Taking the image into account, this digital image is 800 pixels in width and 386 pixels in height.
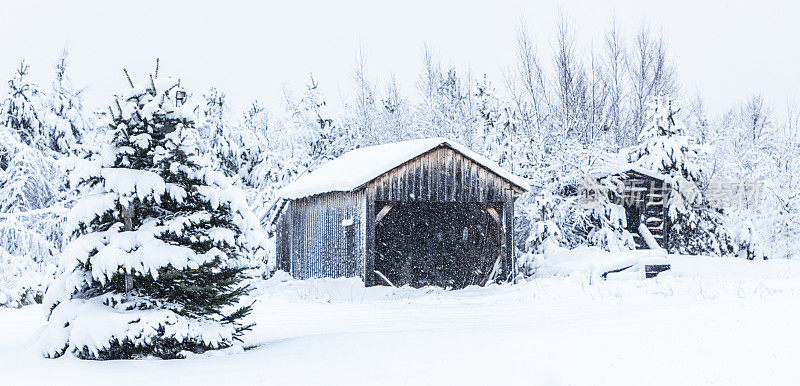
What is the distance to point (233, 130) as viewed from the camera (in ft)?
125

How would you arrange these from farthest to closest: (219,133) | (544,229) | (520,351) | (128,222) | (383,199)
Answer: (219,133), (544,229), (383,199), (128,222), (520,351)

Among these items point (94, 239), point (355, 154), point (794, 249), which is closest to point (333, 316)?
point (94, 239)

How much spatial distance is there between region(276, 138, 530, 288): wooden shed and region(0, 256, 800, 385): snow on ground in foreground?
26.1 feet

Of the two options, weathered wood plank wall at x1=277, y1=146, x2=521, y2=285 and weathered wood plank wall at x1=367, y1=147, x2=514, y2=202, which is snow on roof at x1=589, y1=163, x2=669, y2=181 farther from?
weathered wood plank wall at x1=367, y1=147, x2=514, y2=202

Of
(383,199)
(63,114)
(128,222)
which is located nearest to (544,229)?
(383,199)

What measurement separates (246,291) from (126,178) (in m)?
2.15

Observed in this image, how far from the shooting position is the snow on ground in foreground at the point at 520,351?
8.61m

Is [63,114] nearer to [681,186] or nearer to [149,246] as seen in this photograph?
[149,246]

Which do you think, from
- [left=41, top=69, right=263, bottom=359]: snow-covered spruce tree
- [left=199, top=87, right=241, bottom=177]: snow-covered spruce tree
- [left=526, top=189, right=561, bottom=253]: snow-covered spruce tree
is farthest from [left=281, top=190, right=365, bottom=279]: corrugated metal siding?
[left=41, top=69, right=263, bottom=359]: snow-covered spruce tree

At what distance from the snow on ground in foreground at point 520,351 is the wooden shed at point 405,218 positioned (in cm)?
797

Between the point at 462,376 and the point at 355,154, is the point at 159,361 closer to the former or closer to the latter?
the point at 462,376

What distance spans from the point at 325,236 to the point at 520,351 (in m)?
15.7

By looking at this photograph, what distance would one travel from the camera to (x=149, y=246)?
10375mm

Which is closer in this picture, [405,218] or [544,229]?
[405,218]
